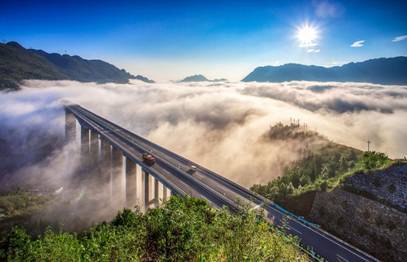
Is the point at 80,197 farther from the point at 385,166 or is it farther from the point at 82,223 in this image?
the point at 385,166

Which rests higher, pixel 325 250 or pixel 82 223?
pixel 325 250

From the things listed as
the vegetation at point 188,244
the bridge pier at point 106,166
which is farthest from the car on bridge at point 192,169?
the bridge pier at point 106,166

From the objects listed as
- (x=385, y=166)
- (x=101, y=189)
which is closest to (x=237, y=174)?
(x=101, y=189)

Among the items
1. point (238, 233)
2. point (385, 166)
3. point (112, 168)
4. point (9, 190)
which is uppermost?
point (238, 233)

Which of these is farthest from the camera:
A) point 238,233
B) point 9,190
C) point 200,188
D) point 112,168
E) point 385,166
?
point 9,190

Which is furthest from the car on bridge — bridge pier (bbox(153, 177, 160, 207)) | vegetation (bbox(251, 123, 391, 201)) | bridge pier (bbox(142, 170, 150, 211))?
vegetation (bbox(251, 123, 391, 201))

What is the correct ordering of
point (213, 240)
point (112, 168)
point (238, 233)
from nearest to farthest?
point (238, 233) < point (213, 240) < point (112, 168)

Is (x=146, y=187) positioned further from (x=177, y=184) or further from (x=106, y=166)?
(x=106, y=166)

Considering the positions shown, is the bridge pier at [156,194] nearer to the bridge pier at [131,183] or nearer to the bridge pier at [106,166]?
the bridge pier at [131,183]
